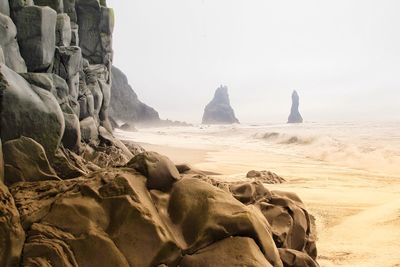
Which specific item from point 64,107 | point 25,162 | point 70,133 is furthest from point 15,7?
point 25,162

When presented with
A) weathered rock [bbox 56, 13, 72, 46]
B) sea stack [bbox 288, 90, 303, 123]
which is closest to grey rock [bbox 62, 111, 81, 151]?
weathered rock [bbox 56, 13, 72, 46]

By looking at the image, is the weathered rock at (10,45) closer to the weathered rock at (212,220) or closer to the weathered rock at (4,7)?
the weathered rock at (4,7)

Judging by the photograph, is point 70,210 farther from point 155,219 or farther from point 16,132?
point 16,132

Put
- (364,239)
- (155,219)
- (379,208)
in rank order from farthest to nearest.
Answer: (379,208) < (364,239) < (155,219)

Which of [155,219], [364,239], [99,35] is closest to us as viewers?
[155,219]

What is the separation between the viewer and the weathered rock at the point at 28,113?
4160 mm

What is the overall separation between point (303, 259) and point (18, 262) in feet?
8.98

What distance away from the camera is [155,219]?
333 cm

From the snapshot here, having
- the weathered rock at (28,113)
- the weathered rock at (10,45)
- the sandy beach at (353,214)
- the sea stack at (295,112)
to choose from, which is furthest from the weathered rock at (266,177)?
the sea stack at (295,112)

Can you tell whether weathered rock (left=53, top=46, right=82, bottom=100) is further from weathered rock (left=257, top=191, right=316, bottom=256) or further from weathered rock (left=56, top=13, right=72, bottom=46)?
weathered rock (left=257, top=191, right=316, bottom=256)

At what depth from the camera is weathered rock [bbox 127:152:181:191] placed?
3801 millimetres

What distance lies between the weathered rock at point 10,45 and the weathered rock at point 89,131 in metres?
3.59

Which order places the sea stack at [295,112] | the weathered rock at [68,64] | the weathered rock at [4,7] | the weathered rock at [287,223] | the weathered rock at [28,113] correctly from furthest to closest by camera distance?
1. the sea stack at [295,112]
2. the weathered rock at [68,64]
3. the weathered rock at [4,7]
4. the weathered rock at [287,223]
5. the weathered rock at [28,113]

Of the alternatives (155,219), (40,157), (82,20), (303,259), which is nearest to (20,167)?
(40,157)
